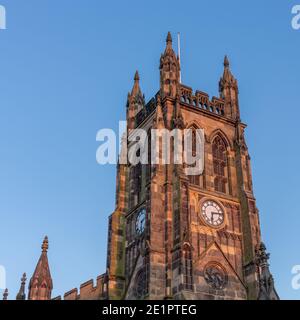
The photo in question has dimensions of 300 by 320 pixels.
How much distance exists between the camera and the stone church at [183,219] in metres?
35.2

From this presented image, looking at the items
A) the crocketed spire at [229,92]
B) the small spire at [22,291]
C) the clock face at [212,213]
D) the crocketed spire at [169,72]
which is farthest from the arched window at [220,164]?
the small spire at [22,291]

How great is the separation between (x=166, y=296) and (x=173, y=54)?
21014 millimetres

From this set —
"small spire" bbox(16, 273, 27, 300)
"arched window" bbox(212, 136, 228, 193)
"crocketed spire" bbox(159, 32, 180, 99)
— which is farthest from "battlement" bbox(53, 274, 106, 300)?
"crocketed spire" bbox(159, 32, 180, 99)

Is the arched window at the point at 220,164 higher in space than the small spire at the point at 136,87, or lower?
lower

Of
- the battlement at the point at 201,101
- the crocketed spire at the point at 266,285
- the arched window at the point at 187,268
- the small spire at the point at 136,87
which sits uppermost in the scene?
the small spire at the point at 136,87

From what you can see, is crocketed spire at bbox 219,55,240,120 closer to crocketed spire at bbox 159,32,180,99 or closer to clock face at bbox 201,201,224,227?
crocketed spire at bbox 159,32,180,99

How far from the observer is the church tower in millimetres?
35156

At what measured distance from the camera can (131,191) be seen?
43500 millimetres

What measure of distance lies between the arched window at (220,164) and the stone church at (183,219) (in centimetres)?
9

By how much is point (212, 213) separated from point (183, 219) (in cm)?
403

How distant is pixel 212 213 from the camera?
129ft

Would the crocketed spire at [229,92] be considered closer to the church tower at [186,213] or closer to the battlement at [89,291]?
the church tower at [186,213]
